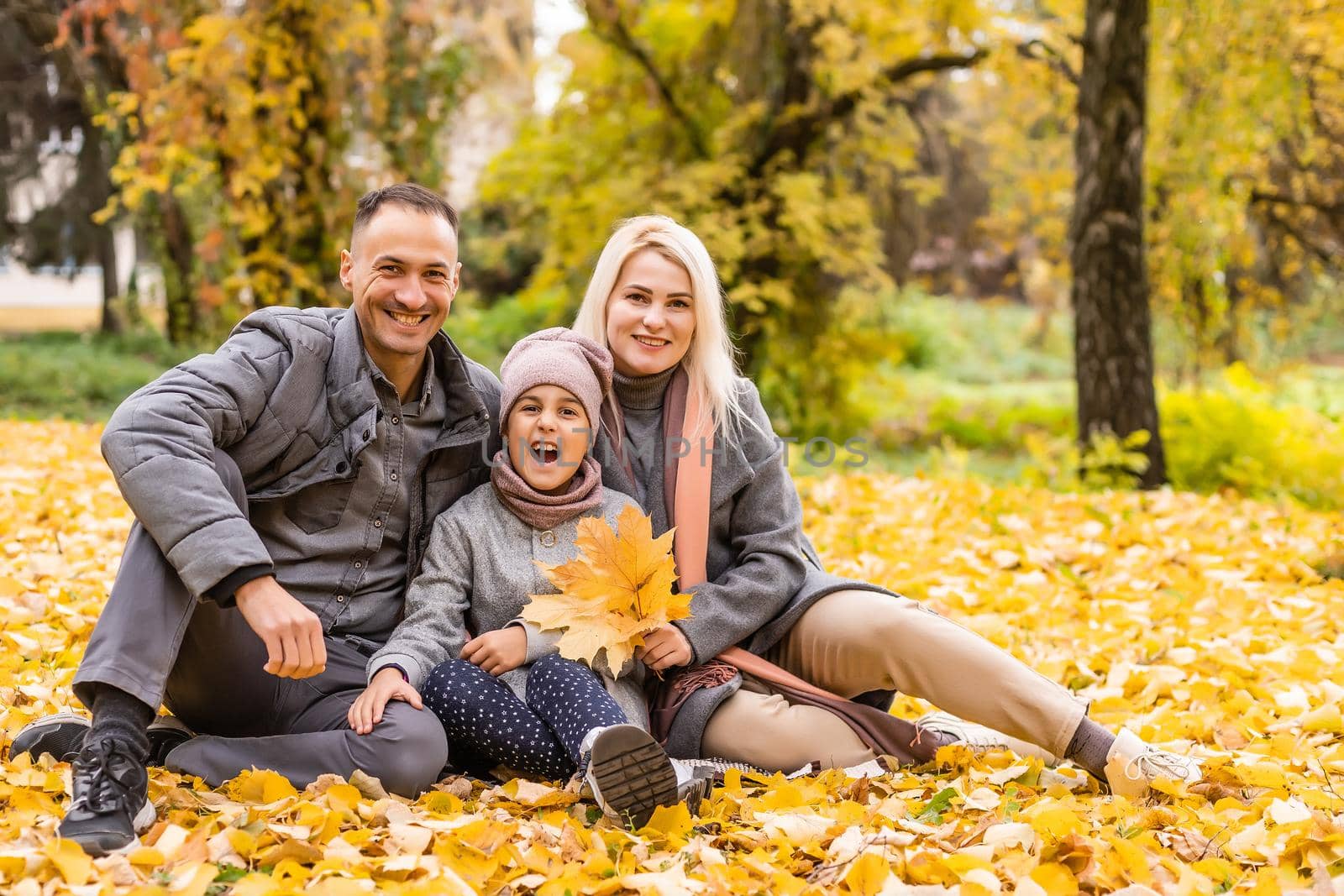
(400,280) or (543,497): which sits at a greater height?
(400,280)

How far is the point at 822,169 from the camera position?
9109 millimetres

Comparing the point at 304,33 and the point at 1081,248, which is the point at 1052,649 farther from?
the point at 304,33

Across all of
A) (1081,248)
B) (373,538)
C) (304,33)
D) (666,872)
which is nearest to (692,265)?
(373,538)

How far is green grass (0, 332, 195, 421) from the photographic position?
→ 1022cm

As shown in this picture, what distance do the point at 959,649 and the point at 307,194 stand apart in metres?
6.33

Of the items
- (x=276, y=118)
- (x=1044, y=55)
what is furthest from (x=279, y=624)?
(x=1044, y=55)

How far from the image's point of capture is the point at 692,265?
9.04 ft

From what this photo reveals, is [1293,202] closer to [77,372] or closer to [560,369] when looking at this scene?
[560,369]

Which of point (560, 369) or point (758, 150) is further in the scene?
point (758, 150)

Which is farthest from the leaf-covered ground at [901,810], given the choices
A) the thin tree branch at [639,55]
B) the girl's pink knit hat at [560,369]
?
the thin tree branch at [639,55]

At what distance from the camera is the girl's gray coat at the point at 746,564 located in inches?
99.0

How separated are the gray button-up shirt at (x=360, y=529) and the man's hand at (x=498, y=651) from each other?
10.8 inches

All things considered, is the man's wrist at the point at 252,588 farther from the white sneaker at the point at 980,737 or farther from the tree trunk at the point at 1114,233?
the tree trunk at the point at 1114,233

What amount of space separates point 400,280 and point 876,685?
138 cm
